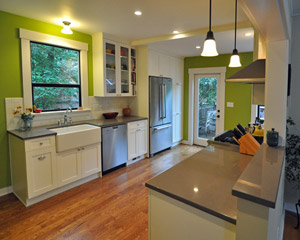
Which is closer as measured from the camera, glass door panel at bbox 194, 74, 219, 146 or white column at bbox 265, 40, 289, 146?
white column at bbox 265, 40, 289, 146

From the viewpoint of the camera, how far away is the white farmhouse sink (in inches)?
116

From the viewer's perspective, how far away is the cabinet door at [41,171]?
8.79 feet

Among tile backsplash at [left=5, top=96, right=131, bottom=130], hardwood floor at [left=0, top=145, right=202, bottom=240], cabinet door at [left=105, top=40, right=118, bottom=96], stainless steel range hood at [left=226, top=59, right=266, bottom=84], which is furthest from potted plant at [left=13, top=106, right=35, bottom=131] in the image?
stainless steel range hood at [left=226, top=59, right=266, bottom=84]

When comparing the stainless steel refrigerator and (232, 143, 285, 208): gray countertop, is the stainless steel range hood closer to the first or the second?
(232, 143, 285, 208): gray countertop

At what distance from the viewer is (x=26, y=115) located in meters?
2.99

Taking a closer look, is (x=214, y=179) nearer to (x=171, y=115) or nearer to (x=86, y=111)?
(x=86, y=111)

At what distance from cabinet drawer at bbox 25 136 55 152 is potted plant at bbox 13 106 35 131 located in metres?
0.45

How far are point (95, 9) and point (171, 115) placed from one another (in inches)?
124

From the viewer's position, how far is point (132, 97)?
484cm

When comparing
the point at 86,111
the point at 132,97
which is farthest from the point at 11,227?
the point at 132,97

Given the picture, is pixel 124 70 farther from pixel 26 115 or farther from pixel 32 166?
pixel 32 166

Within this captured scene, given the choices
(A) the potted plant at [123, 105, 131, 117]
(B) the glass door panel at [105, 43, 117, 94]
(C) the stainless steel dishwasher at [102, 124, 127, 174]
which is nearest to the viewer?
(C) the stainless steel dishwasher at [102, 124, 127, 174]

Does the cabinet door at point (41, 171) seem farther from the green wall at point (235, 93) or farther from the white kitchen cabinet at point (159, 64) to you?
the green wall at point (235, 93)

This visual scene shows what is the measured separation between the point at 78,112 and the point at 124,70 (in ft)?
4.34
